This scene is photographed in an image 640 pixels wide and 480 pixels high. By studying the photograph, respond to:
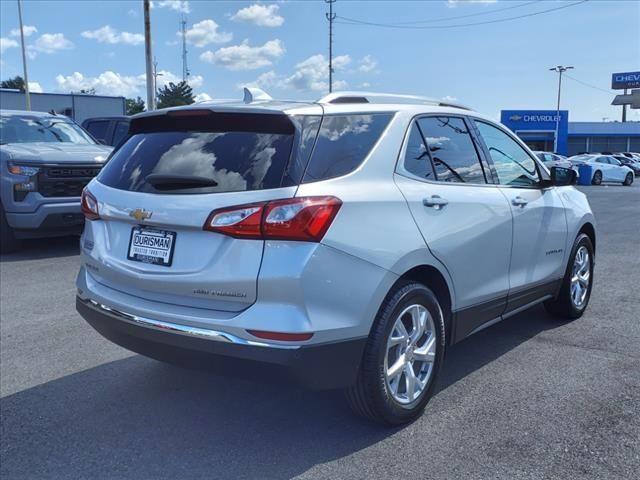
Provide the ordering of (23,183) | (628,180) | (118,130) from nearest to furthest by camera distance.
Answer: (23,183) → (118,130) → (628,180)

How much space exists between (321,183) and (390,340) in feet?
3.08

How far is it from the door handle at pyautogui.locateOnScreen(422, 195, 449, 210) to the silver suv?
17 mm

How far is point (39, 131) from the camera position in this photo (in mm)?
10008

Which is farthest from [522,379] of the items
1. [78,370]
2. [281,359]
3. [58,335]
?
[58,335]

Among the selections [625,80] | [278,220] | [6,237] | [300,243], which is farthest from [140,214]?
[625,80]

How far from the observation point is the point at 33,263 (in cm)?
832

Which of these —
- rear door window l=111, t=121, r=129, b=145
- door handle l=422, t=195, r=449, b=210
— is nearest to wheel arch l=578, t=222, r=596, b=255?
door handle l=422, t=195, r=449, b=210

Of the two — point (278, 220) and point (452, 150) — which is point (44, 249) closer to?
point (452, 150)

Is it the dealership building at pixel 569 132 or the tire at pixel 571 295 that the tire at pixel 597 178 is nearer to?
the tire at pixel 571 295

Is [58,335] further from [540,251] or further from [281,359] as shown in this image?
[540,251]

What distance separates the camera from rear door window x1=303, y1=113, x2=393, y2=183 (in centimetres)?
307

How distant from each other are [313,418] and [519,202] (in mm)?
2154

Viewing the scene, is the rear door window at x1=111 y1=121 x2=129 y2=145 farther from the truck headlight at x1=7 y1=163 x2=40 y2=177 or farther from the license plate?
the license plate

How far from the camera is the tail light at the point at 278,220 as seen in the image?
2863 millimetres
